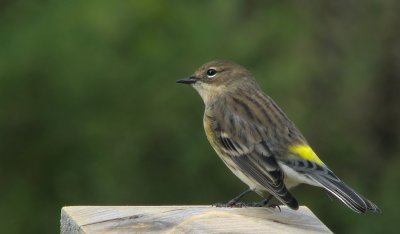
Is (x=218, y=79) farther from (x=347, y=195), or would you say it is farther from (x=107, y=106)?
(x=347, y=195)

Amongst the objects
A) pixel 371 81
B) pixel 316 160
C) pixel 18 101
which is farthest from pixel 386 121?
pixel 316 160

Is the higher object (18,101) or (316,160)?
(18,101)

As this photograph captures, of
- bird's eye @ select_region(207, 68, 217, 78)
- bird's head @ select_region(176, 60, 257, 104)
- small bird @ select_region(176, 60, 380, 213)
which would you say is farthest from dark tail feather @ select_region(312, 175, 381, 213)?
bird's eye @ select_region(207, 68, 217, 78)

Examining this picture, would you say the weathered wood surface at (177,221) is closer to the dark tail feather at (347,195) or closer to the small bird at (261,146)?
the dark tail feather at (347,195)

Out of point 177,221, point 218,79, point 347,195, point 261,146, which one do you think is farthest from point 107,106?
point 177,221

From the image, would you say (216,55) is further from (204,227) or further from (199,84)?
(204,227)

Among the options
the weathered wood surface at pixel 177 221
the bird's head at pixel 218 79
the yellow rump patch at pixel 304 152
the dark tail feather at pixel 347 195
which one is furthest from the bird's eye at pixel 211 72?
the weathered wood surface at pixel 177 221
